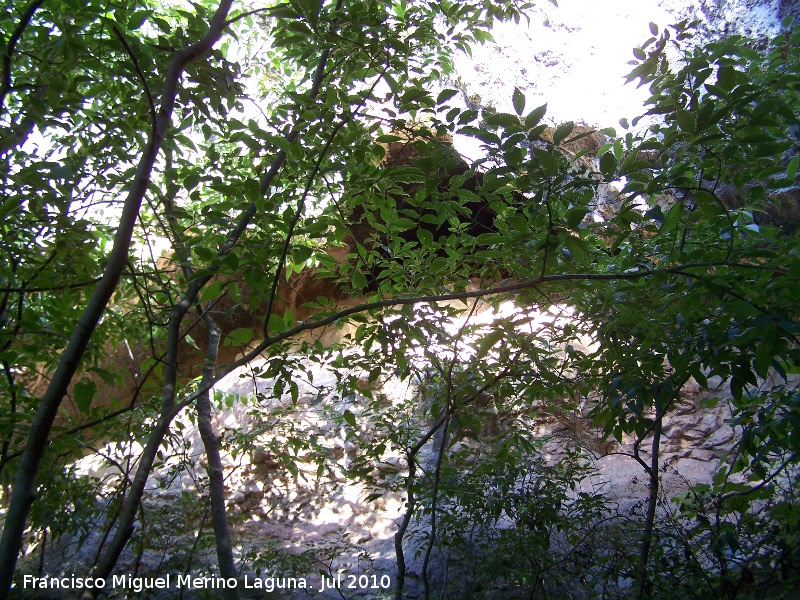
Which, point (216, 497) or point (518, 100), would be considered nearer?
point (518, 100)

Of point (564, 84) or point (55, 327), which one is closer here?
point (55, 327)

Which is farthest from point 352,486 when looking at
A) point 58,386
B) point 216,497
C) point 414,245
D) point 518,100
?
point 518,100

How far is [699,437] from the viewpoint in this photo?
4.59 meters

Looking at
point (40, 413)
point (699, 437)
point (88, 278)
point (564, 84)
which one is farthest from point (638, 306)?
point (564, 84)

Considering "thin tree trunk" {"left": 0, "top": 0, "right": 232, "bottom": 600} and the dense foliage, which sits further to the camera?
the dense foliage

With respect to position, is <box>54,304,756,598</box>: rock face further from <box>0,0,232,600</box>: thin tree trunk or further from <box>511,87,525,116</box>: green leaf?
<box>511,87,525,116</box>: green leaf

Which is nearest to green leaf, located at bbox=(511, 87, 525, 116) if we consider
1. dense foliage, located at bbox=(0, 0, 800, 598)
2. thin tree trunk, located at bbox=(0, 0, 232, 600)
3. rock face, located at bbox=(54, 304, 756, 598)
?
dense foliage, located at bbox=(0, 0, 800, 598)

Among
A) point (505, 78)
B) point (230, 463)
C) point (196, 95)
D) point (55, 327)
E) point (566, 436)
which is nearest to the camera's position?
point (196, 95)

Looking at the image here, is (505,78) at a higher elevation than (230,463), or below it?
higher

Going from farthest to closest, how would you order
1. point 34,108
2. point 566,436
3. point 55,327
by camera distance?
point 566,436 < point 55,327 < point 34,108

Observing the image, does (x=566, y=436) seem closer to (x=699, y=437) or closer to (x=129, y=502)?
(x=699, y=437)

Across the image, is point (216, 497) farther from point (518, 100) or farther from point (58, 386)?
point (518, 100)

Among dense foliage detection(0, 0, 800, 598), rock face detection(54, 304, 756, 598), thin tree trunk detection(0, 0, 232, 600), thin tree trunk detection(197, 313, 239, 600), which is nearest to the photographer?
thin tree trunk detection(0, 0, 232, 600)

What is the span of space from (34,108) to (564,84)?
4.78 m
